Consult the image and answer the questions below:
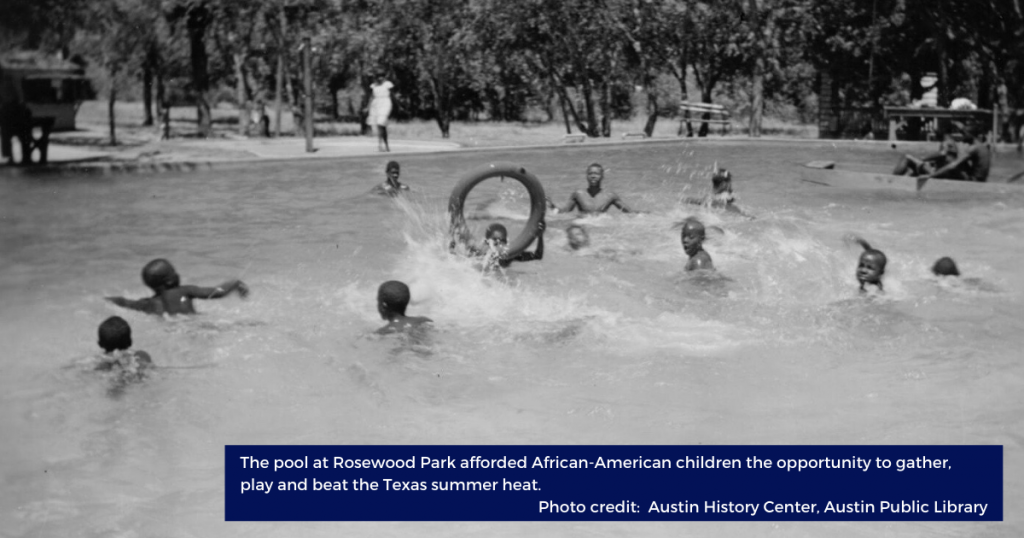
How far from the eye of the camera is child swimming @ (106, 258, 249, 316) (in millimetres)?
9594

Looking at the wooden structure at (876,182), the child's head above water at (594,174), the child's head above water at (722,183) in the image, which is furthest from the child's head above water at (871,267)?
the wooden structure at (876,182)

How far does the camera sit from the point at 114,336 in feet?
26.3

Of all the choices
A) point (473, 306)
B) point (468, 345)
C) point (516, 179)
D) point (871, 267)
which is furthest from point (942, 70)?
point (468, 345)

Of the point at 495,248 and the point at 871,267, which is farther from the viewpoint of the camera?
Result: the point at 495,248

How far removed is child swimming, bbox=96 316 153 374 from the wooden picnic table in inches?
969

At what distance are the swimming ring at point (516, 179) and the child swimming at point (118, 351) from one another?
419 centimetres

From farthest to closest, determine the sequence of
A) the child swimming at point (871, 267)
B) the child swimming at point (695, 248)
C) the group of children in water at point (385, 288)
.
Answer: the child swimming at point (695, 248)
the child swimming at point (871, 267)
the group of children in water at point (385, 288)

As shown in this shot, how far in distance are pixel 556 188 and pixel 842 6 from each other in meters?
16.8

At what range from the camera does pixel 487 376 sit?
862 cm

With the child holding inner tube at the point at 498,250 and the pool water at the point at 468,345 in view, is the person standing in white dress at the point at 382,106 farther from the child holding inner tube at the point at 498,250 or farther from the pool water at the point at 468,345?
the child holding inner tube at the point at 498,250

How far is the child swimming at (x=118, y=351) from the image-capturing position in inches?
317

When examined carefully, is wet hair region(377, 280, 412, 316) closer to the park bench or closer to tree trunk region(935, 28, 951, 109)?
the park bench

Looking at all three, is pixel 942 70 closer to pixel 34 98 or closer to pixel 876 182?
pixel 876 182
